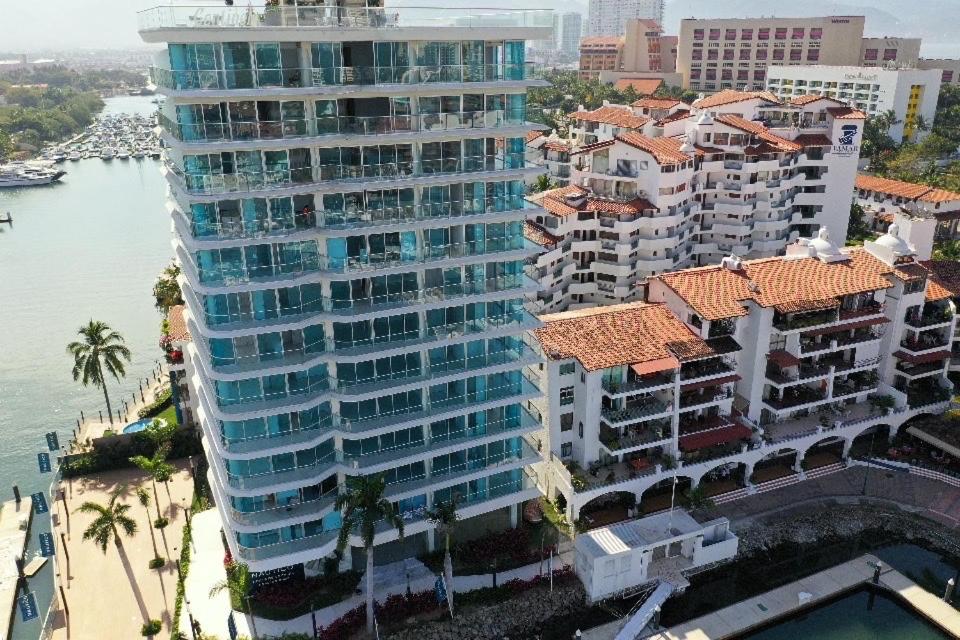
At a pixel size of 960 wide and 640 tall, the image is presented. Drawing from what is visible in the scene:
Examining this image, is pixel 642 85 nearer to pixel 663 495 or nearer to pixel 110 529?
pixel 663 495

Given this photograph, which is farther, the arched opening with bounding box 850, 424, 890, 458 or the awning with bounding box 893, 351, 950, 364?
the arched opening with bounding box 850, 424, 890, 458

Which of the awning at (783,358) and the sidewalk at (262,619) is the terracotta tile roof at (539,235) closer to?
the awning at (783,358)

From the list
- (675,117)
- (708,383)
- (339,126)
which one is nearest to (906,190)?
(675,117)

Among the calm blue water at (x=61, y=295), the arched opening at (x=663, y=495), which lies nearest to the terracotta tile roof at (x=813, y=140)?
the arched opening at (x=663, y=495)

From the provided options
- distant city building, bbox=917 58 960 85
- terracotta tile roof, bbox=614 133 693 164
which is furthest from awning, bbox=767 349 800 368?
distant city building, bbox=917 58 960 85

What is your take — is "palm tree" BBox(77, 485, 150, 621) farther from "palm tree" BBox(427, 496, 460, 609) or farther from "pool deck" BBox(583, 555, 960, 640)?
"pool deck" BBox(583, 555, 960, 640)
